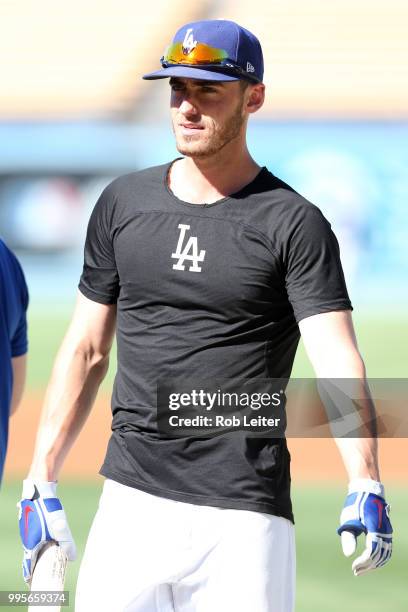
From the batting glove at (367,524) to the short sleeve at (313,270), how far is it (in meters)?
0.55

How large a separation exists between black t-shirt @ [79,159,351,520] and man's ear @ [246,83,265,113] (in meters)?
0.25

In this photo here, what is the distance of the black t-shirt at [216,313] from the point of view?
3.51 meters

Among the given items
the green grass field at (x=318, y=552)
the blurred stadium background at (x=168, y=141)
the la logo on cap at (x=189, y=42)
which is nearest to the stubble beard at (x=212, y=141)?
the la logo on cap at (x=189, y=42)

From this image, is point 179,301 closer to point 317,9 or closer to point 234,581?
point 234,581

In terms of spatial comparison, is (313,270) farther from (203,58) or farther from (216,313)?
(203,58)

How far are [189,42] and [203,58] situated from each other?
0.35 ft

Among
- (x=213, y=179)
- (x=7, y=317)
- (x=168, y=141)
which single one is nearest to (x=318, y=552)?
(x=7, y=317)

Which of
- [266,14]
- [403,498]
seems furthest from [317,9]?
[403,498]

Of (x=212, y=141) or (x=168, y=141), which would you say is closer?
(x=212, y=141)

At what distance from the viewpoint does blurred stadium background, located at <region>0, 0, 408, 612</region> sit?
1259 centimetres

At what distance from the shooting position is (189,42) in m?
3.72

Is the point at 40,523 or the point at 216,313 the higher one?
the point at 216,313

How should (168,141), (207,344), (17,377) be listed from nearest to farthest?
(207,344) → (17,377) → (168,141)

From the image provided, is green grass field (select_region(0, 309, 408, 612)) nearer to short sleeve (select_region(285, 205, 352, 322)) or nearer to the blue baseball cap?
short sleeve (select_region(285, 205, 352, 322))
